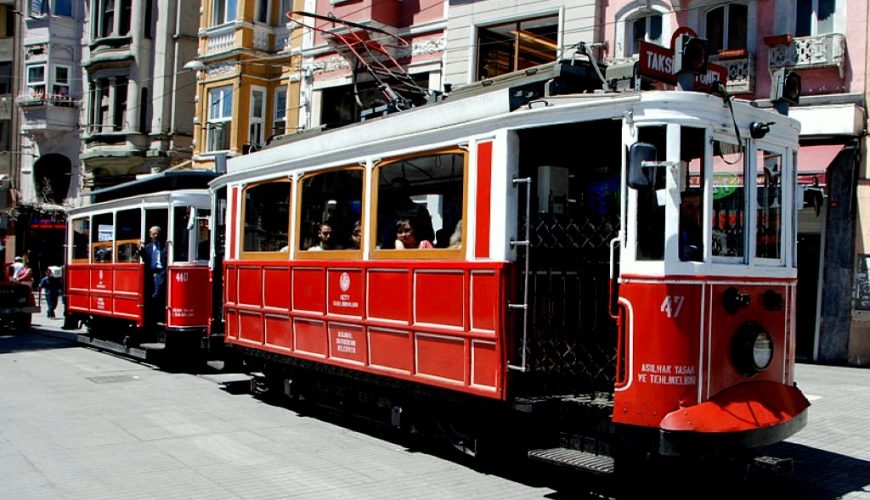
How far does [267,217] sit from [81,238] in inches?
342

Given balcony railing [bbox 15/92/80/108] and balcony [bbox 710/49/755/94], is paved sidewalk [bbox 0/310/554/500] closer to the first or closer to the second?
balcony [bbox 710/49/755/94]

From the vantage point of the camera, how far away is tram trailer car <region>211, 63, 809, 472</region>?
244 inches

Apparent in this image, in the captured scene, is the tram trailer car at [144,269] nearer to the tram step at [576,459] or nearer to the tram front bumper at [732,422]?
the tram step at [576,459]

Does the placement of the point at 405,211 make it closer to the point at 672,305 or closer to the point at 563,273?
the point at 563,273

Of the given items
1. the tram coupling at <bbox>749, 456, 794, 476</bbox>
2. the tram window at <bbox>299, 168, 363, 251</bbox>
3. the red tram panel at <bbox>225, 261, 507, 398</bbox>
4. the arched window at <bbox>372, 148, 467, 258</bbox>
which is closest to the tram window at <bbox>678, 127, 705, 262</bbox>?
the red tram panel at <bbox>225, 261, 507, 398</bbox>

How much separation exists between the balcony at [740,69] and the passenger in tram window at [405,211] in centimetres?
1035

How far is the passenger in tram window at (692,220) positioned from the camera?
6324 mm

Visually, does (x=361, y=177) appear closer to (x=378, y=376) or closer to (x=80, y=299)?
(x=378, y=376)

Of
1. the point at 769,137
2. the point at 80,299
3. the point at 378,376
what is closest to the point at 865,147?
the point at 769,137

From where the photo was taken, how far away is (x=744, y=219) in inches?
261

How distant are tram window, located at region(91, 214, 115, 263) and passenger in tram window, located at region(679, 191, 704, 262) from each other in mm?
12202

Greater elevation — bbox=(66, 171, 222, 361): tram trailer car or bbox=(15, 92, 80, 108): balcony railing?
bbox=(15, 92, 80, 108): balcony railing

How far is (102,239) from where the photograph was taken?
16.4 meters

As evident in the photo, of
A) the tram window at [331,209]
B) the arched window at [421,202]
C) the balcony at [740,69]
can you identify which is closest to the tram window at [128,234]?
the tram window at [331,209]
